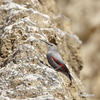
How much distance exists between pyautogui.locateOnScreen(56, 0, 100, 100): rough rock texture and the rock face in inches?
544

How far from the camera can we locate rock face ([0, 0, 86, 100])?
4.98 metres

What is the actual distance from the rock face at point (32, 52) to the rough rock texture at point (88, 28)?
45.3ft

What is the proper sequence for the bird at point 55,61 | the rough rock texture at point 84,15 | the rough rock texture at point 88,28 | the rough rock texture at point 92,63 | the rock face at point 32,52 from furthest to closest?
the rough rock texture at point 84,15, the rough rock texture at point 88,28, the rough rock texture at point 92,63, the bird at point 55,61, the rock face at point 32,52

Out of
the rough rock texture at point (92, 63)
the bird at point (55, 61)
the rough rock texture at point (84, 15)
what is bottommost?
the bird at point (55, 61)

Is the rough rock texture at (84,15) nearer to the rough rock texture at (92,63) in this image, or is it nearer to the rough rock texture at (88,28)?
Result: the rough rock texture at (88,28)

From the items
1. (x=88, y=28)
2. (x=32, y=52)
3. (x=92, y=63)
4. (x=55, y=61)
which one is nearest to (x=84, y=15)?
(x=88, y=28)

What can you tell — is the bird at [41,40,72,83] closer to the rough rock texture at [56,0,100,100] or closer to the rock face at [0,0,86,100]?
the rock face at [0,0,86,100]

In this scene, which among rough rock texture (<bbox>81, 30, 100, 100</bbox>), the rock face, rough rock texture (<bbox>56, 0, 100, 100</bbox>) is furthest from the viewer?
rough rock texture (<bbox>56, 0, 100, 100</bbox>)

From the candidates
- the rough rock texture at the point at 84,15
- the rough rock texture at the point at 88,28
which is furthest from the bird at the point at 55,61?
the rough rock texture at the point at 84,15

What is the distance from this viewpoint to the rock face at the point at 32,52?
196 inches

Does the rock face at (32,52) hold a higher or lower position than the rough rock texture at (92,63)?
lower

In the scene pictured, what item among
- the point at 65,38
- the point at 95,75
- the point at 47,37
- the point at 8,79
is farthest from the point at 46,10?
the point at 95,75

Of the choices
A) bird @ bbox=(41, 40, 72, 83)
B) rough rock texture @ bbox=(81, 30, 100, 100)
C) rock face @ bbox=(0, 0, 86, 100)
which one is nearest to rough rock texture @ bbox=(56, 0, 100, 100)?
rough rock texture @ bbox=(81, 30, 100, 100)

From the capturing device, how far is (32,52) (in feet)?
18.8
